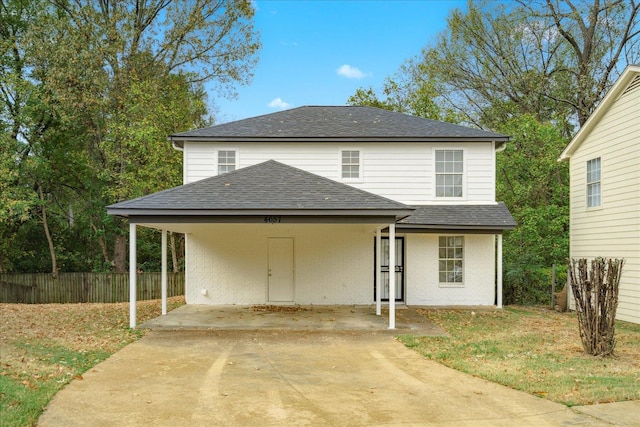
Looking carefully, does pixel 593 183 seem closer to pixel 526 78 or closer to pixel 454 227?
pixel 454 227

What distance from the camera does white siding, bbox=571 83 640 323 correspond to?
45.8 ft

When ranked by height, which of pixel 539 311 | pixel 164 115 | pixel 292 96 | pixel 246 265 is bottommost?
pixel 539 311

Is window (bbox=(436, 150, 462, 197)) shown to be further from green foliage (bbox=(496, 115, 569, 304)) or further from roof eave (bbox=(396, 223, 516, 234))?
green foliage (bbox=(496, 115, 569, 304))

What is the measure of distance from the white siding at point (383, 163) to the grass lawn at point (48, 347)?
4854 millimetres

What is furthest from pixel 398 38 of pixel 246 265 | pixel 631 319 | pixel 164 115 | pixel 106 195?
pixel 631 319

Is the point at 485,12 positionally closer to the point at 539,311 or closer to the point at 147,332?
the point at 539,311

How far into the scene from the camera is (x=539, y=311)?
17.1 meters

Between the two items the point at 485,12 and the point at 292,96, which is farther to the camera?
the point at 292,96

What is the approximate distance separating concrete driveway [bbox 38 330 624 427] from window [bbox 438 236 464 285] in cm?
707

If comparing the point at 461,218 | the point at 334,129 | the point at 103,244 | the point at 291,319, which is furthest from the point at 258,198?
the point at 103,244

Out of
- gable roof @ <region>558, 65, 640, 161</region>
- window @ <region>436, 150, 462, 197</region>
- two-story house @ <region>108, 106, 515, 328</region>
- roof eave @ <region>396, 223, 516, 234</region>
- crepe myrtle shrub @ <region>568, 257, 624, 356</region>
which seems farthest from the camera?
window @ <region>436, 150, 462, 197</region>

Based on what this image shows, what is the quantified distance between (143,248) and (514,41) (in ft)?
69.1

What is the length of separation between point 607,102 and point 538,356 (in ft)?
29.9

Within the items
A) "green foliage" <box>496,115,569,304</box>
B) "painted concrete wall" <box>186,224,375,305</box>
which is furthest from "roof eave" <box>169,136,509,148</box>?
"green foliage" <box>496,115,569,304</box>
